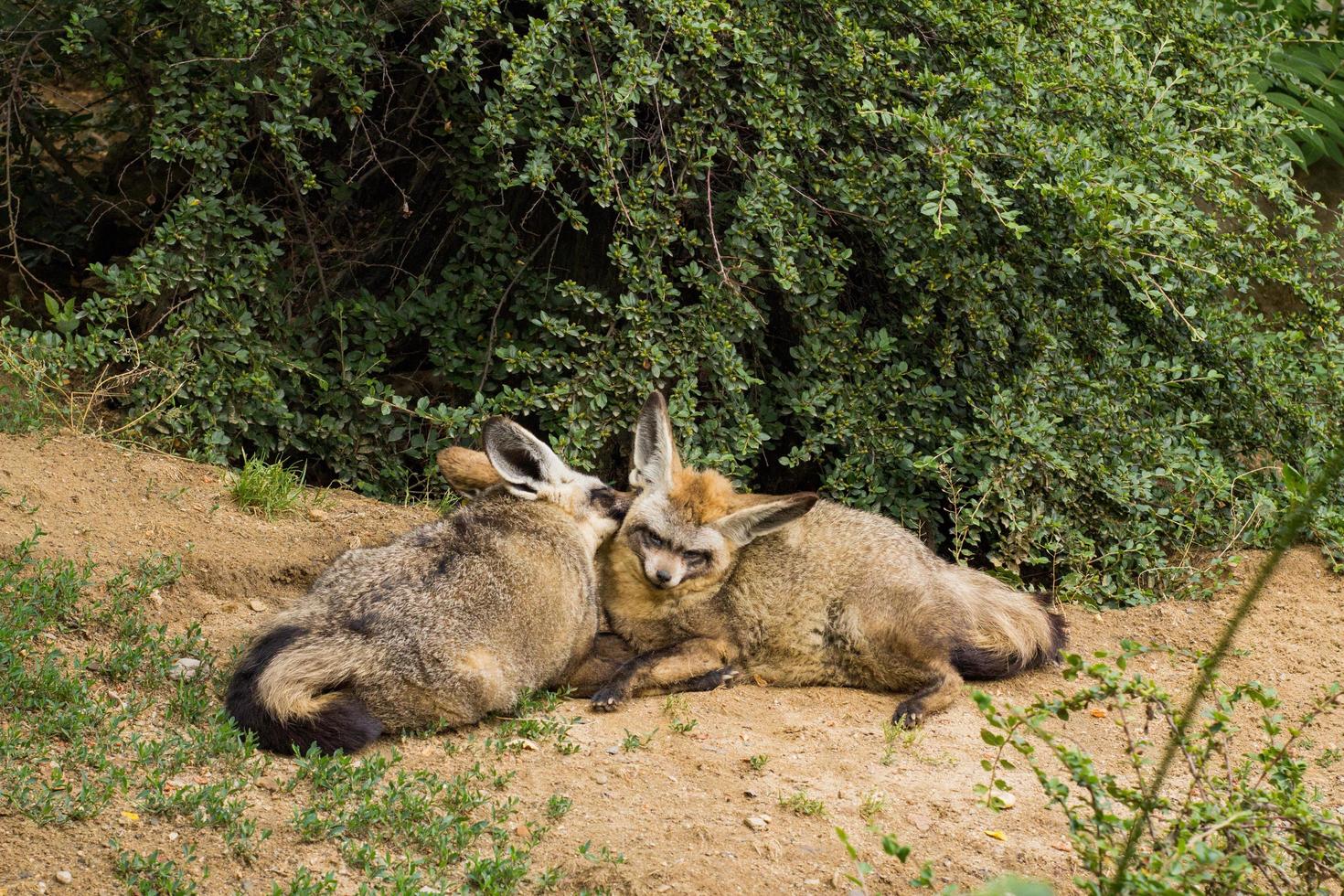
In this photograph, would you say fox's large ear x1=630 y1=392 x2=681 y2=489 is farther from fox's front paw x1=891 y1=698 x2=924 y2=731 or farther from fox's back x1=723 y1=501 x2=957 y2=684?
→ fox's front paw x1=891 y1=698 x2=924 y2=731

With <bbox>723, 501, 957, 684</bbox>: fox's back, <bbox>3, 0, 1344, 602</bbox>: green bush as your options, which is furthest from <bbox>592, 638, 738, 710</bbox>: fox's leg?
<bbox>3, 0, 1344, 602</bbox>: green bush

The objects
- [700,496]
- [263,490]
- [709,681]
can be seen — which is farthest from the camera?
[263,490]

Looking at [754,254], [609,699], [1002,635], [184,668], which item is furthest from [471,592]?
[754,254]

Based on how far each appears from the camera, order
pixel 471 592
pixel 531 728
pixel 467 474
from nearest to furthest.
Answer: pixel 531 728 → pixel 471 592 → pixel 467 474

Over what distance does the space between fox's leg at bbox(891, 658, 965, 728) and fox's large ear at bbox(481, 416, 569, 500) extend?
1888 millimetres

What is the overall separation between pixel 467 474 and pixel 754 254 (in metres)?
1.98

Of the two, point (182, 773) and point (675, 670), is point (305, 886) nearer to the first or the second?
point (182, 773)

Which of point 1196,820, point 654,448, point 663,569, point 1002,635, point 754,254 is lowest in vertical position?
point 663,569

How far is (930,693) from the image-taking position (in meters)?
5.59

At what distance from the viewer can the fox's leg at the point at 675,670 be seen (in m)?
5.46

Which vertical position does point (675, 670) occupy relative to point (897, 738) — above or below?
below

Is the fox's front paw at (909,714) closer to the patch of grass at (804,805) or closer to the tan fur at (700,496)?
the patch of grass at (804,805)

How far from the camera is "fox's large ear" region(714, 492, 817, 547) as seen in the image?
5.86 m

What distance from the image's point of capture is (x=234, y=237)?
6.89m
